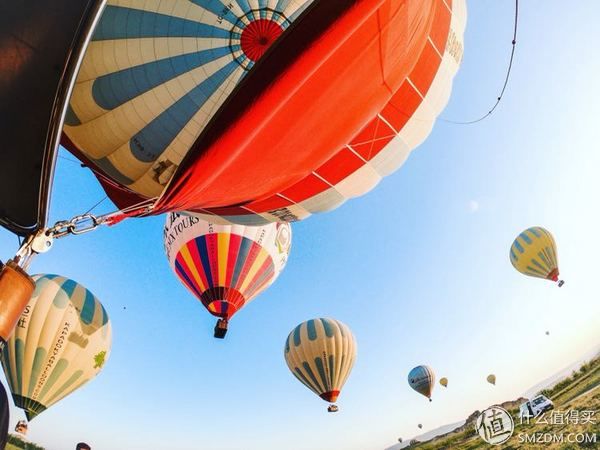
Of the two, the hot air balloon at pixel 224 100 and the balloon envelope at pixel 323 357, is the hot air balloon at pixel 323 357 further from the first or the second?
the hot air balloon at pixel 224 100

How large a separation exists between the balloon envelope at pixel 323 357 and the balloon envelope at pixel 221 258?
5264 millimetres

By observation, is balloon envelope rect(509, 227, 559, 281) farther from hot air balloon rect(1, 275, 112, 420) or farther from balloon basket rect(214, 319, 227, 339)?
hot air balloon rect(1, 275, 112, 420)

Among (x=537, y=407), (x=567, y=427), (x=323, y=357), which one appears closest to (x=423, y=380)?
(x=537, y=407)

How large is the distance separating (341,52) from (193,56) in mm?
2881

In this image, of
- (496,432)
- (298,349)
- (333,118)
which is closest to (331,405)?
(298,349)

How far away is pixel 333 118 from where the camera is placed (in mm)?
4031

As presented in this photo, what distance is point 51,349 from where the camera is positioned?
8789 mm

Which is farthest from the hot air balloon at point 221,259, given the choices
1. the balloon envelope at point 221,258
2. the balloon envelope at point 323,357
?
the balloon envelope at point 323,357

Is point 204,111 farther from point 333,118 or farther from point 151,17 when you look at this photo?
point 333,118

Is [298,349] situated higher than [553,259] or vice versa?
[553,259]

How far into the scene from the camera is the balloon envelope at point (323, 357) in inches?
558

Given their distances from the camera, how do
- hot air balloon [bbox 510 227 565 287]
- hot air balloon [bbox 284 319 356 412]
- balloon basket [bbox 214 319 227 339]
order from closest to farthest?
balloon basket [bbox 214 319 227 339] → hot air balloon [bbox 284 319 356 412] → hot air balloon [bbox 510 227 565 287]

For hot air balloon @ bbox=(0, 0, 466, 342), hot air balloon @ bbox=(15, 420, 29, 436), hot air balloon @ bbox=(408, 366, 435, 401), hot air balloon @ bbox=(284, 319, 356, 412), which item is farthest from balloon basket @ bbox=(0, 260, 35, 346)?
hot air balloon @ bbox=(408, 366, 435, 401)

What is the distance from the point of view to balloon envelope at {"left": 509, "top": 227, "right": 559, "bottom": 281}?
19453mm
